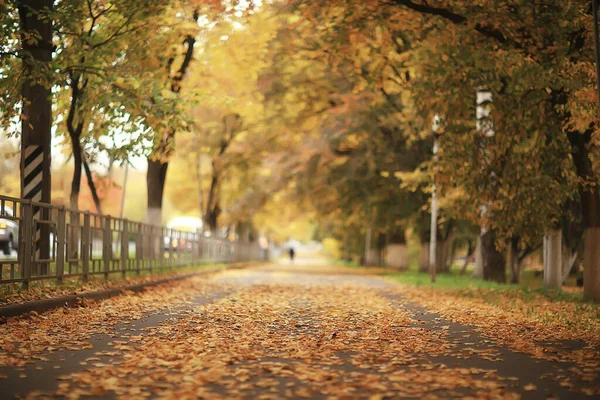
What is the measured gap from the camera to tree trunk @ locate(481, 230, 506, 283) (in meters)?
29.0

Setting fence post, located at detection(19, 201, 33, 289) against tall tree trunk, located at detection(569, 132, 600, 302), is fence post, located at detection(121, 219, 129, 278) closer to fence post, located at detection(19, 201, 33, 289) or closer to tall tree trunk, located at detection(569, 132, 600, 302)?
fence post, located at detection(19, 201, 33, 289)

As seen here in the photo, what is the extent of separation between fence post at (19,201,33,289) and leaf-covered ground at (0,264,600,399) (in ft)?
3.84

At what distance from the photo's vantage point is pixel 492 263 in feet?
95.6

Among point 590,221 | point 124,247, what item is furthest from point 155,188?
point 590,221

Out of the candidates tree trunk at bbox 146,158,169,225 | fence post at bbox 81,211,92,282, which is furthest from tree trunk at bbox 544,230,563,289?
tree trunk at bbox 146,158,169,225

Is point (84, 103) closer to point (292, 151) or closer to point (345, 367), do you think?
point (345, 367)

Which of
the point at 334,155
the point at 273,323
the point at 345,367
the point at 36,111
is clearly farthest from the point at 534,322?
the point at 334,155

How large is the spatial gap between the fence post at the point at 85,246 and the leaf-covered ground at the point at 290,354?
276cm

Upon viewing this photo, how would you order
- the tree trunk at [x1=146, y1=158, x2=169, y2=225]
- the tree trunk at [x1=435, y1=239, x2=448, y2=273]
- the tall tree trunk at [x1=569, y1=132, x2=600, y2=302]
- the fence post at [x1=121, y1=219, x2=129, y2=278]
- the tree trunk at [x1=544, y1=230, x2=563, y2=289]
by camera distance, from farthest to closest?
1. the tree trunk at [x1=435, y1=239, x2=448, y2=273]
2. the tree trunk at [x1=146, y1=158, x2=169, y2=225]
3. the tree trunk at [x1=544, y1=230, x2=563, y2=289]
4. the fence post at [x1=121, y1=219, x2=129, y2=278]
5. the tall tree trunk at [x1=569, y1=132, x2=600, y2=302]

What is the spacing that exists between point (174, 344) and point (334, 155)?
26787mm

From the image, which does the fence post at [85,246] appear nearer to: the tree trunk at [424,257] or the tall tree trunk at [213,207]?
the tree trunk at [424,257]

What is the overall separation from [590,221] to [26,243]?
11.3 metres

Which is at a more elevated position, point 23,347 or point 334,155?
point 334,155

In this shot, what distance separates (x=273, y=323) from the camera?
11852mm
